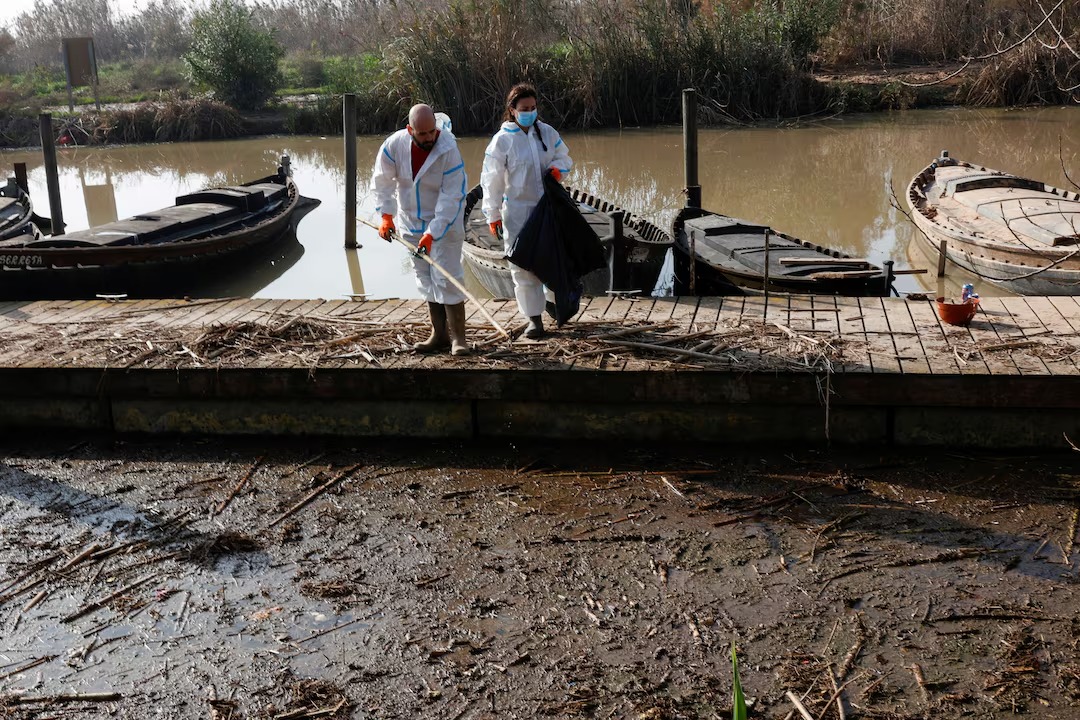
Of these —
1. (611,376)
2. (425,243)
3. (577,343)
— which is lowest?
(611,376)

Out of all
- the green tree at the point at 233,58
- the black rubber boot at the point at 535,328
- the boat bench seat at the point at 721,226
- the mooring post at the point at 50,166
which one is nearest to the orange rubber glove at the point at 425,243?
the black rubber boot at the point at 535,328

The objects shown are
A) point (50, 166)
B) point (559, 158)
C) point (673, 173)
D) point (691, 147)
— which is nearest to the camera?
point (559, 158)

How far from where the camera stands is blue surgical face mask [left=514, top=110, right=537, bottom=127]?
22.6 feet

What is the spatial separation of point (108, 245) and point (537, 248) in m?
7.05

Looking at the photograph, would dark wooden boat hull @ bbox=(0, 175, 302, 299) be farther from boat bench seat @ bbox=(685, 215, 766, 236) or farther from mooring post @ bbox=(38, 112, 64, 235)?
boat bench seat @ bbox=(685, 215, 766, 236)

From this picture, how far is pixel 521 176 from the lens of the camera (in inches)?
277

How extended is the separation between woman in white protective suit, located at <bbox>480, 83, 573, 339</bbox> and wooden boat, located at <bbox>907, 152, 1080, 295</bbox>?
4175 millimetres

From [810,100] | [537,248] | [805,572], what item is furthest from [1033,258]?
[810,100]

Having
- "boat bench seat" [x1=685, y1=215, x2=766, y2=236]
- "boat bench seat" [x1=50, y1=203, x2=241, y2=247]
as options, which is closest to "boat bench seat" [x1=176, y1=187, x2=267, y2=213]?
"boat bench seat" [x1=50, y1=203, x2=241, y2=247]

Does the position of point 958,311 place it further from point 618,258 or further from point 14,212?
point 14,212

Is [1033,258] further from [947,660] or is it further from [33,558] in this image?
[33,558]

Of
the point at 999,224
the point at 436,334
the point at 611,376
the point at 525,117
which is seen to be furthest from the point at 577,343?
the point at 999,224

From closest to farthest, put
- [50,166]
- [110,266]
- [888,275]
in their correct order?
1. [888,275]
2. [110,266]
3. [50,166]

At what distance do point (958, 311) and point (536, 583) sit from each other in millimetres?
3593
